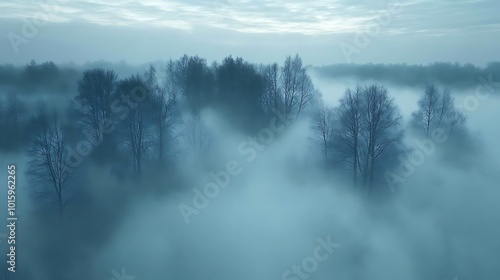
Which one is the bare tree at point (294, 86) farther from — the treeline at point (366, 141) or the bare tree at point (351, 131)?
the bare tree at point (351, 131)

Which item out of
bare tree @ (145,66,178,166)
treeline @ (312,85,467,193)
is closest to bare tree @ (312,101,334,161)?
treeline @ (312,85,467,193)

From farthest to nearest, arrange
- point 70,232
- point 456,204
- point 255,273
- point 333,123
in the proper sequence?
point 333,123 < point 456,204 < point 70,232 < point 255,273

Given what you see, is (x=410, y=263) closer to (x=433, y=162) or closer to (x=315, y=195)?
(x=315, y=195)

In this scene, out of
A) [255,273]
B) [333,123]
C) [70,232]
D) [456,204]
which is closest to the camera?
[255,273]

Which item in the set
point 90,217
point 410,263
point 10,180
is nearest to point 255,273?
point 410,263

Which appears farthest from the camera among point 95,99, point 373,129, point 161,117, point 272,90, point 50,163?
point 272,90

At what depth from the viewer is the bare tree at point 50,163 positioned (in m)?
20.0

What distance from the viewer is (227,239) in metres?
19.9

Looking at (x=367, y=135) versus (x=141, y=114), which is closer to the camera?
(x=367, y=135)

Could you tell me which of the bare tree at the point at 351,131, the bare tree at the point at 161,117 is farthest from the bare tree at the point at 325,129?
the bare tree at the point at 161,117

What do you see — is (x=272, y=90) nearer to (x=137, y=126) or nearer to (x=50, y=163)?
(x=137, y=126)

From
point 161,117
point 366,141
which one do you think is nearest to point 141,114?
point 161,117

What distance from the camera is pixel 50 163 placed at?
19891 mm

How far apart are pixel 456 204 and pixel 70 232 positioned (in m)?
21.6
